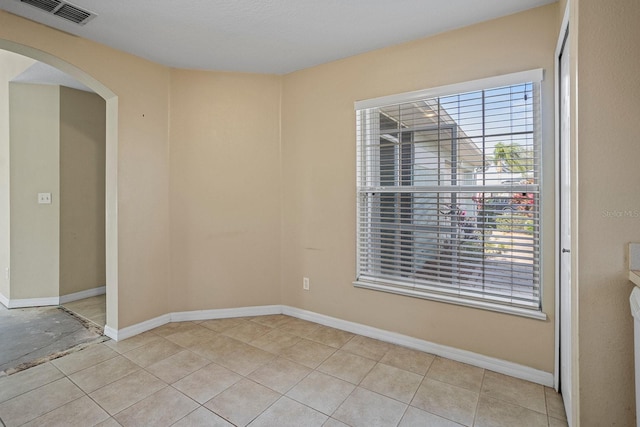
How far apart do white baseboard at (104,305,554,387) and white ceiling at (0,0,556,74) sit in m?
2.36

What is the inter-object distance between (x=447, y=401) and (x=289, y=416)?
3.08 feet

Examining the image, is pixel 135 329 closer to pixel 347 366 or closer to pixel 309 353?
pixel 309 353

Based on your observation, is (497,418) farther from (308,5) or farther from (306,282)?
(308,5)

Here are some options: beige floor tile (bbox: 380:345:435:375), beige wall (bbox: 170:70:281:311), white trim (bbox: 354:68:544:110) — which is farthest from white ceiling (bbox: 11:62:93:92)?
beige floor tile (bbox: 380:345:435:375)

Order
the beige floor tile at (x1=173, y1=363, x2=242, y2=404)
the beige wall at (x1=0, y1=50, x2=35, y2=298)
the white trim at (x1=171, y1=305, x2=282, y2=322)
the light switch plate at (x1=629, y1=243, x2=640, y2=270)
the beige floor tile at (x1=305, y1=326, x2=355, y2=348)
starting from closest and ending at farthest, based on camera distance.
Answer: the light switch plate at (x1=629, y1=243, x2=640, y2=270) < the beige floor tile at (x1=173, y1=363, x2=242, y2=404) < the beige floor tile at (x1=305, y1=326, x2=355, y2=348) < the white trim at (x1=171, y1=305, x2=282, y2=322) < the beige wall at (x1=0, y1=50, x2=35, y2=298)

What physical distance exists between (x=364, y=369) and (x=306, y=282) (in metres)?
1.10

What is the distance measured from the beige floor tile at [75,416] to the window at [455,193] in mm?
1977

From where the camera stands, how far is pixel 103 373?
222 centimetres

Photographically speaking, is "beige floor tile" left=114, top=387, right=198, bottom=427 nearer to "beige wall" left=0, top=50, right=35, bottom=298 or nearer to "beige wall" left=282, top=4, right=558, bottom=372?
"beige wall" left=282, top=4, right=558, bottom=372

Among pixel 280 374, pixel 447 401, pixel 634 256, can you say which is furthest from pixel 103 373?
pixel 634 256

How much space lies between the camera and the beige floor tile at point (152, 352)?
241 cm

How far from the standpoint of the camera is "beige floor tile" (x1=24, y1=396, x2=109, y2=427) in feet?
5.65

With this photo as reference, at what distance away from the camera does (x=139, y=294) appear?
2.93 m

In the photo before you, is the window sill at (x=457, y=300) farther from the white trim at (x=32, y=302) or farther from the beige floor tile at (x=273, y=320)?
the white trim at (x=32, y=302)
